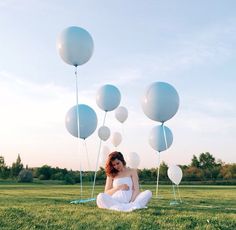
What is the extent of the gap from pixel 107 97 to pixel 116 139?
5660mm

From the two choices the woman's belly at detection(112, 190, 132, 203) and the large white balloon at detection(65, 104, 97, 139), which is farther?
the large white balloon at detection(65, 104, 97, 139)

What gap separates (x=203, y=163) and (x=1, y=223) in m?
71.2

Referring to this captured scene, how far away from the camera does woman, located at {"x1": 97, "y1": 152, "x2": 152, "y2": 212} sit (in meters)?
8.59

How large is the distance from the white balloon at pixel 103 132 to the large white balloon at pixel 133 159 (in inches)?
81.2

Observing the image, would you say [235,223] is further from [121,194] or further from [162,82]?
[162,82]

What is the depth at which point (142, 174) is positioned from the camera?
53.2m

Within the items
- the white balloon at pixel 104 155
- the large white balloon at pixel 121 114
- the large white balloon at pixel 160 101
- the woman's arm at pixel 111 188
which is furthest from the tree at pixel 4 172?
the woman's arm at pixel 111 188

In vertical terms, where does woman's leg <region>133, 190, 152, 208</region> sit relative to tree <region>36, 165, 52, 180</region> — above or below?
above

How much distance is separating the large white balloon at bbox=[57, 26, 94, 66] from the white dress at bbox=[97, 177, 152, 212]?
460 cm

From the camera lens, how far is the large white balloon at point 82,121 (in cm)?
1292

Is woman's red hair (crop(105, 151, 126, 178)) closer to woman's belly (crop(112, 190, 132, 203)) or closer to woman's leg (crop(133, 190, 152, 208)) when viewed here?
woman's belly (crop(112, 190, 132, 203))

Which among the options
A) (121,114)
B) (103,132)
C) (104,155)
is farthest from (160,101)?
(104,155)

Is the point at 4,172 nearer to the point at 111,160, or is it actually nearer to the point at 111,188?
the point at 111,188

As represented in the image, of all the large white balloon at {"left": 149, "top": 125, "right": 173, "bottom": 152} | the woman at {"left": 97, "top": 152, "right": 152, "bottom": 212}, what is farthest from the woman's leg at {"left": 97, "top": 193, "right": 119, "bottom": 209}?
the large white balloon at {"left": 149, "top": 125, "right": 173, "bottom": 152}
